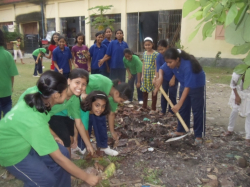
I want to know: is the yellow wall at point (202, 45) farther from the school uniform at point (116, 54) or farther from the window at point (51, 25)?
the window at point (51, 25)

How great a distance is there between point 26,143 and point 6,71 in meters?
1.90

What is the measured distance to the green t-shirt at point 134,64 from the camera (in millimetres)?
5074

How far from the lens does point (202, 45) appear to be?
33.6 feet

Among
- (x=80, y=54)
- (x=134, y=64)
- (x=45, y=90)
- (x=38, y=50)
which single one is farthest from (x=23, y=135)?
(x=38, y=50)

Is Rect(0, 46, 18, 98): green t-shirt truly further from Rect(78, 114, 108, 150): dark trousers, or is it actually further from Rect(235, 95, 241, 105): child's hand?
Rect(235, 95, 241, 105): child's hand

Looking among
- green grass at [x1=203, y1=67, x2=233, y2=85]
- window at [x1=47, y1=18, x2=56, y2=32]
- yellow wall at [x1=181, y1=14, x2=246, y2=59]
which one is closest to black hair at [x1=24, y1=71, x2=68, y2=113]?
green grass at [x1=203, y1=67, x2=233, y2=85]

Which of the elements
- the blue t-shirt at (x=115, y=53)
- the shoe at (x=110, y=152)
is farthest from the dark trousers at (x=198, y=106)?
the blue t-shirt at (x=115, y=53)

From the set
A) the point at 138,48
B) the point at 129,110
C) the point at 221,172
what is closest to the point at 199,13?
the point at 221,172

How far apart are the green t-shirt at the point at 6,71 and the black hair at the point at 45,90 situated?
1780mm

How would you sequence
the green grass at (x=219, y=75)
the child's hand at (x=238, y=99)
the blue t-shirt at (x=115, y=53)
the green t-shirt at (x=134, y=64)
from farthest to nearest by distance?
the green grass at (x=219, y=75), the blue t-shirt at (x=115, y=53), the green t-shirt at (x=134, y=64), the child's hand at (x=238, y=99)

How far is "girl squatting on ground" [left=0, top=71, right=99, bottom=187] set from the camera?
1.62m

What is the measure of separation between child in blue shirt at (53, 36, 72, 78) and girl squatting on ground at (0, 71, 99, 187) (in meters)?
3.52

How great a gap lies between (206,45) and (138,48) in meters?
4.07

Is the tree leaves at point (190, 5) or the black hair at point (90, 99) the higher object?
the tree leaves at point (190, 5)
